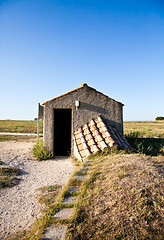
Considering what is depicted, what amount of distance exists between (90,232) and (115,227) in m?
0.34

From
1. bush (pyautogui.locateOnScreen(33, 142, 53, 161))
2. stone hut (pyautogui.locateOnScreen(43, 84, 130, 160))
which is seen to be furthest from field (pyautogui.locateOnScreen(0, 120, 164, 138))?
bush (pyautogui.locateOnScreen(33, 142, 53, 161))

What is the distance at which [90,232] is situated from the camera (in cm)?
243

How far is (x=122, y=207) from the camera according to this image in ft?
9.37

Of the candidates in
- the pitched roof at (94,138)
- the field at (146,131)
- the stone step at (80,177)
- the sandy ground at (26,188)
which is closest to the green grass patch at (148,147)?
the pitched roof at (94,138)

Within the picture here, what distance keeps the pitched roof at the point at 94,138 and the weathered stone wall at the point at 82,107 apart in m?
0.37

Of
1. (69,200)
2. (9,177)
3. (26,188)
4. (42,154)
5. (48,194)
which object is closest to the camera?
(69,200)

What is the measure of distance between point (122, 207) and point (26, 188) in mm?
3136

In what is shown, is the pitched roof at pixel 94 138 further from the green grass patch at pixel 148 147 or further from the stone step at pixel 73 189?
the stone step at pixel 73 189

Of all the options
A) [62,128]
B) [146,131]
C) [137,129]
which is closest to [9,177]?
[62,128]

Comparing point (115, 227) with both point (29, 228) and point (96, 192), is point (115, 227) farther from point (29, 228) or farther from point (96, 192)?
point (29, 228)

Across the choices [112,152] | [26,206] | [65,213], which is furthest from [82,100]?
[65,213]

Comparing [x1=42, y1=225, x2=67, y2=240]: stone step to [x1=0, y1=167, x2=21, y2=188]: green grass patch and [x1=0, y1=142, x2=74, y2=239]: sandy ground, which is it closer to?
[x1=0, y1=142, x2=74, y2=239]: sandy ground

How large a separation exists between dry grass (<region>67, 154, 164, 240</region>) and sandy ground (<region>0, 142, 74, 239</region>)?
47.6 inches

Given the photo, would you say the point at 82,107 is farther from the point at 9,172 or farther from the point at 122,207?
the point at 122,207
